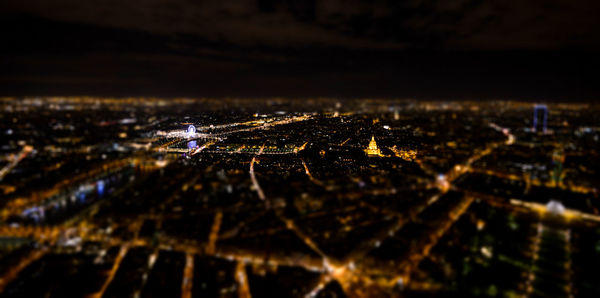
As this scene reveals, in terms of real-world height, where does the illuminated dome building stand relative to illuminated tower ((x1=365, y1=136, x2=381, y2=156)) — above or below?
above

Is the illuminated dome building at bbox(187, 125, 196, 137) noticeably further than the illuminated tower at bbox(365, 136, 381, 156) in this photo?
No

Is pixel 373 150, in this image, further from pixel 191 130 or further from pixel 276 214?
pixel 191 130

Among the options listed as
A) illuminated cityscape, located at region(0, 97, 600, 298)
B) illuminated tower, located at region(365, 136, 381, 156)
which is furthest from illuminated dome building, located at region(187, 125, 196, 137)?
illuminated tower, located at region(365, 136, 381, 156)

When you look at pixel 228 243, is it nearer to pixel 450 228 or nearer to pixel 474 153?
pixel 450 228

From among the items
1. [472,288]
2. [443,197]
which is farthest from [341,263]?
[443,197]

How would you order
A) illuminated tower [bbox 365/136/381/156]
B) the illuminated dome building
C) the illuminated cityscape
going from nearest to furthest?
1. the illuminated cityscape
2. the illuminated dome building
3. illuminated tower [bbox 365/136/381/156]

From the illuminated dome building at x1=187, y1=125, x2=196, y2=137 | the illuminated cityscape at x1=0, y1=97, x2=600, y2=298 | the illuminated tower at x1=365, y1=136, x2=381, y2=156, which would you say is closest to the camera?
the illuminated cityscape at x1=0, y1=97, x2=600, y2=298

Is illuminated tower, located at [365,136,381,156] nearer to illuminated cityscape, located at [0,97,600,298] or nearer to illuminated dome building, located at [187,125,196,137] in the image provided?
illuminated cityscape, located at [0,97,600,298]

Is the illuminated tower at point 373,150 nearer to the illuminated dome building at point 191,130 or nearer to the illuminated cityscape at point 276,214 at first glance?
the illuminated cityscape at point 276,214

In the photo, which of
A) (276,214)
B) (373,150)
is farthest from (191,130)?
(373,150)
